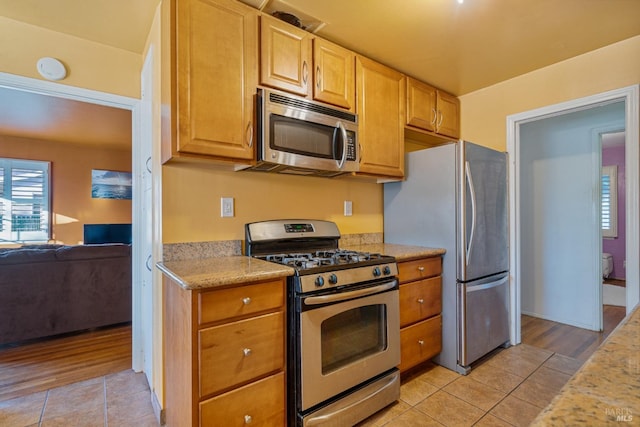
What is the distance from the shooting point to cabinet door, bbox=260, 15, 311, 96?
71.1 inches

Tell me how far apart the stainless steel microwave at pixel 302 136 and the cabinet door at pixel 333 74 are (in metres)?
0.08

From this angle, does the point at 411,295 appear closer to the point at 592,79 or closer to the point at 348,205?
the point at 348,205

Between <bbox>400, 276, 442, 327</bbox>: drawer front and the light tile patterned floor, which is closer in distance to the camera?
the light tile patterned floor

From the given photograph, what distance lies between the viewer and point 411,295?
2.17 meters

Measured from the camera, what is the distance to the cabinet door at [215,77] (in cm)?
157

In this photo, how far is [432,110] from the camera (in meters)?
2.84

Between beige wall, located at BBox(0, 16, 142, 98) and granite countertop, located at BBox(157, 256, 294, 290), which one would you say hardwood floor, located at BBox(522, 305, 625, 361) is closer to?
granite countertop, located at BBox(157, 256, 294, 290)

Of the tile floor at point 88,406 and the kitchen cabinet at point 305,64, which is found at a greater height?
the kitchen cabinet at point 305,64

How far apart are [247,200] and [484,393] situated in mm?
1994

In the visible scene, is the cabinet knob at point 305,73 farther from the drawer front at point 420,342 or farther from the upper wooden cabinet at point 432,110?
the drawer front at point 420,342

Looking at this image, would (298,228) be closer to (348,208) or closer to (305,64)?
(348,208)

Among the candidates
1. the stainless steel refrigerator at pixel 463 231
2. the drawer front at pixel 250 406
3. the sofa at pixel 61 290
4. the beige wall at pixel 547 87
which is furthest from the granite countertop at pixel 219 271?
the beige wall at pixel 547 87

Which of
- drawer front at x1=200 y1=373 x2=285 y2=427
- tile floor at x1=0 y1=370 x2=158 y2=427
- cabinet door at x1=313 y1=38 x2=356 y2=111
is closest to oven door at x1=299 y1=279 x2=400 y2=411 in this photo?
drawer front at x1=200 y1=373 x2=285 y2=427

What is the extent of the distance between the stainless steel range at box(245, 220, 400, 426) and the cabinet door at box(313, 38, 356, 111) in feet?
3.00
